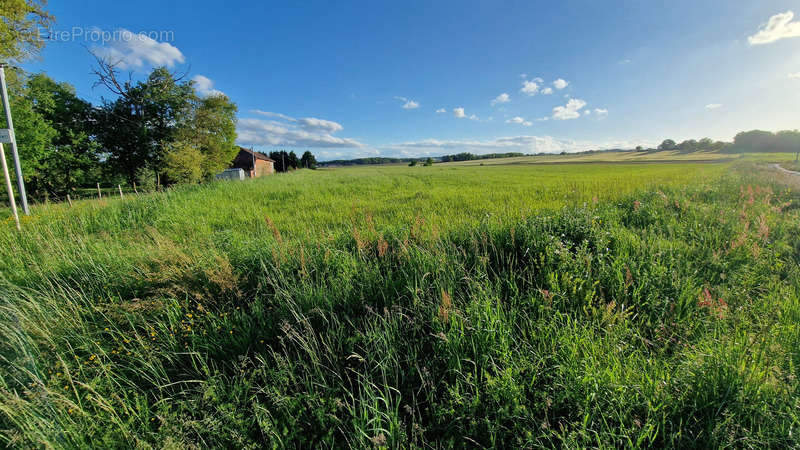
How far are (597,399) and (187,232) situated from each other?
7.21 m

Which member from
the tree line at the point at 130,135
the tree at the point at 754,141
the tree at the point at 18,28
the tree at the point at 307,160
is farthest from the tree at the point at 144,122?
the tree at the point at 754,141

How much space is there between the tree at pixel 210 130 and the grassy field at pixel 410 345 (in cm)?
3484

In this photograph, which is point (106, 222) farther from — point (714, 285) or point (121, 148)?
point (121, 148)

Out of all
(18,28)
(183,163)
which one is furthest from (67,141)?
(18,28)

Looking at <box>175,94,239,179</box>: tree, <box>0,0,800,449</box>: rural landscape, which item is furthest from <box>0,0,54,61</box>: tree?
<box>175,94,239,179</box>: tree

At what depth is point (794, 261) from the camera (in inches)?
144

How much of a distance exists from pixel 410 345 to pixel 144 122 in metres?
43.4

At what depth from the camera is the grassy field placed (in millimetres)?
1525

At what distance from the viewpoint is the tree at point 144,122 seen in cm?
3012

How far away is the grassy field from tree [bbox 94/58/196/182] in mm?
36513

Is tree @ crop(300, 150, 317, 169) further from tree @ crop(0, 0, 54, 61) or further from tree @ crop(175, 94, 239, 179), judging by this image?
tree @ crop(0, 0, 54, 61)

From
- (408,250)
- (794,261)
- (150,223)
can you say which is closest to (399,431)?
(408,250)

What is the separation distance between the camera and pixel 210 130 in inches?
1321

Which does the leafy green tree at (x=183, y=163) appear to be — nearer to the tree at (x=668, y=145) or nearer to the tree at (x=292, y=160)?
the tree at (x=292, y=160)
